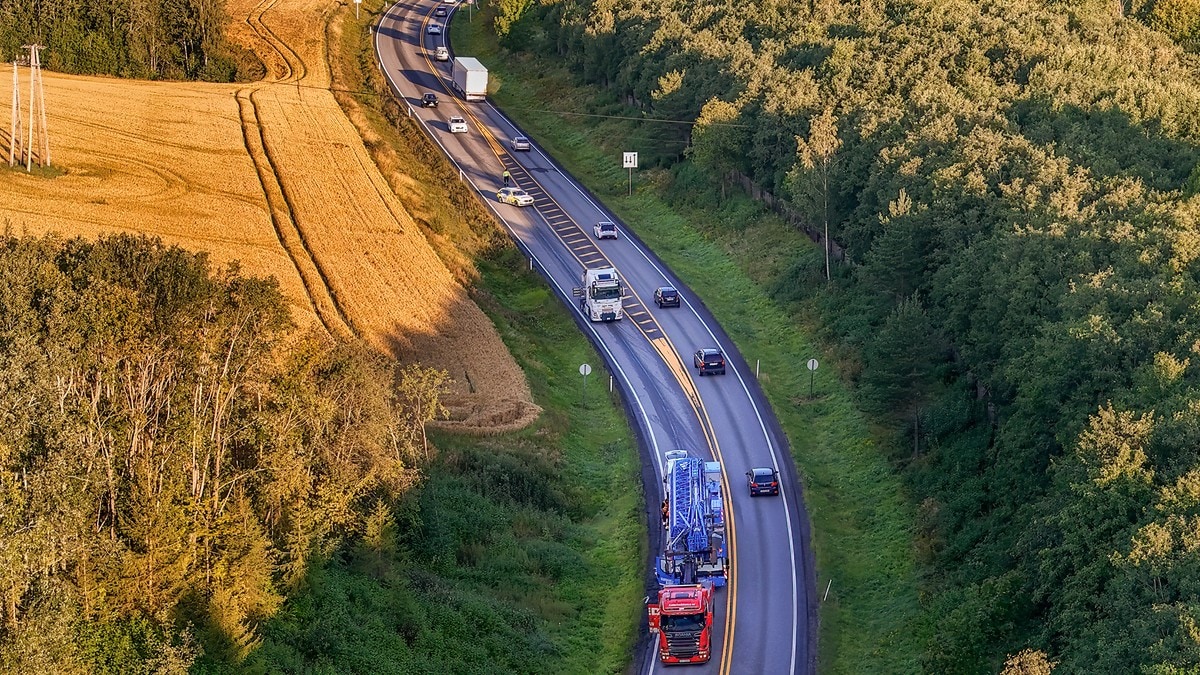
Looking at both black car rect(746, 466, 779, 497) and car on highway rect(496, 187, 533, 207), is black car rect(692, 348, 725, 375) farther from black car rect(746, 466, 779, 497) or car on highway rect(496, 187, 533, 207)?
car on highway rect(496, 187, 533, 207)

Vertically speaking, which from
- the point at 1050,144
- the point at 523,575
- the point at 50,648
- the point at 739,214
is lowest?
the point at 523,575

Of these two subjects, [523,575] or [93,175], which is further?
[93,175]

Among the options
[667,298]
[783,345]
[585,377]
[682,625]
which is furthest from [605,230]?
[682,625]

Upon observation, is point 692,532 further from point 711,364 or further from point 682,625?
point 711,364

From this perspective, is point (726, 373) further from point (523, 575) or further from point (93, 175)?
point (93, 175)

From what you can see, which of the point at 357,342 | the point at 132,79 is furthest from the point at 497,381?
the point at 132,79

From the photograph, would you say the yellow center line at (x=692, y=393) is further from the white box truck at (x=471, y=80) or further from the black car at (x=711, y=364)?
the white box truck at (x=471, y=80)
